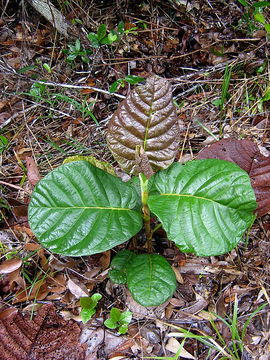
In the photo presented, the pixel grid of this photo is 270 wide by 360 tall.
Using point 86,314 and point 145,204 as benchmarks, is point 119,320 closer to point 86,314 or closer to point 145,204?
point 86,314

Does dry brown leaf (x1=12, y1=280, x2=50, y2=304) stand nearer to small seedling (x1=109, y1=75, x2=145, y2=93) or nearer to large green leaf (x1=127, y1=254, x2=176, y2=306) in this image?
large green leaf (x1=127, y1=254, x2=176, y2=306)

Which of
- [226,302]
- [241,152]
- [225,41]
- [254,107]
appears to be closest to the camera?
[226,302]

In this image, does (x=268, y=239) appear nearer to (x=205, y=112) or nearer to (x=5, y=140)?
(x=205, y=112)

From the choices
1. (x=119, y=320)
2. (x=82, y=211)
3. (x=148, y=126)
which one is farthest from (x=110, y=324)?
(x=148, y=126)

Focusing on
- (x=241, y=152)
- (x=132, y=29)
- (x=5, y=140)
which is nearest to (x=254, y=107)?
(x=241, y=152)

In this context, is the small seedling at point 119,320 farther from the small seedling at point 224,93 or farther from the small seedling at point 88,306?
the small seedling at point 224,93

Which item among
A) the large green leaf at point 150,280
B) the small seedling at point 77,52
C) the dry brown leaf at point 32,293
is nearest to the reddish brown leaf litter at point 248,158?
the large green leaf at point 150,280
